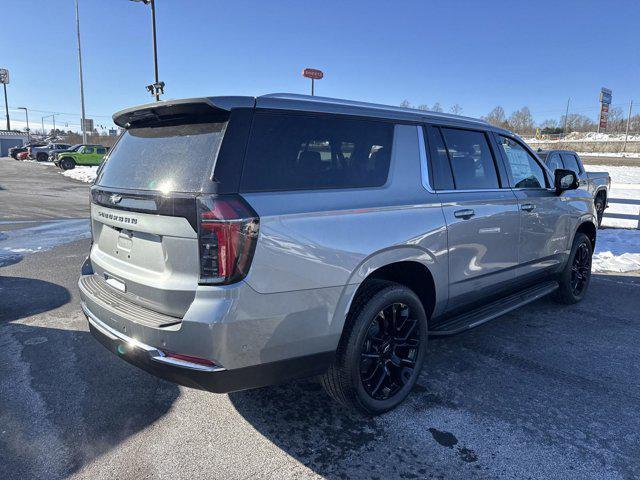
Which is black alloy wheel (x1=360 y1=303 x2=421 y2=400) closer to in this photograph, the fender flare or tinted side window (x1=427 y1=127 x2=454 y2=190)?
the fender flare

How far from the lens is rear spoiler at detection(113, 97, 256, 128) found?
93.9 inches

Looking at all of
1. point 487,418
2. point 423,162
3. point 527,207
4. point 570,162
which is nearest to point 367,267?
point 423,162

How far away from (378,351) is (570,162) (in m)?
10.0

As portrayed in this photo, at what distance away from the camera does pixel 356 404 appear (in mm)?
2854

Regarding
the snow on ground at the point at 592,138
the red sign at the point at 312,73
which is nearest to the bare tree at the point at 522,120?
the snow on ground at the point at 592,138

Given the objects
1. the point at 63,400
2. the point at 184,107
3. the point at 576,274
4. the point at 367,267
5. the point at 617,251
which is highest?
the point at 184,107

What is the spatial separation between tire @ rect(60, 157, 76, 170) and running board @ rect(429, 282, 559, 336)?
1394 inches

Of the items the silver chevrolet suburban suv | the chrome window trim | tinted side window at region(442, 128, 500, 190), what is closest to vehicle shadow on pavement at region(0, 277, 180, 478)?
the silver chevrolet suburban suv

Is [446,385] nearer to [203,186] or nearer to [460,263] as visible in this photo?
[460,263]

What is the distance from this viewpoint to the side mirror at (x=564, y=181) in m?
4.70

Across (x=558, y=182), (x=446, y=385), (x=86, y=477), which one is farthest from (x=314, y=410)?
(x=558, y=182)

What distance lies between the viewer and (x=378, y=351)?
3018 mm

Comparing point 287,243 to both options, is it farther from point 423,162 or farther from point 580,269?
point 580,269

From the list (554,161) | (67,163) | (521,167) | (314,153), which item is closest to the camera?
(314,153)
